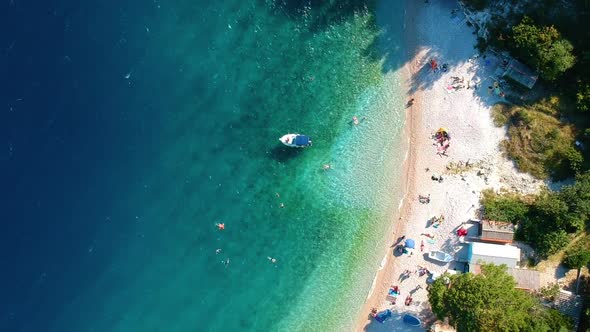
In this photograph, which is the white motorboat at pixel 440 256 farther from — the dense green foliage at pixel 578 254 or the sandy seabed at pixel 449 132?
the dense green foliage at pixel 578 254

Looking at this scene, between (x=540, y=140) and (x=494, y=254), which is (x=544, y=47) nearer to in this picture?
(x=540, y=140)

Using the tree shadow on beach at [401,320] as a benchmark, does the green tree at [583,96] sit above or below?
above

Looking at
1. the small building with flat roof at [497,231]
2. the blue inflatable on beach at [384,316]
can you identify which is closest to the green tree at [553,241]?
the small building with flat roof at [497,231]

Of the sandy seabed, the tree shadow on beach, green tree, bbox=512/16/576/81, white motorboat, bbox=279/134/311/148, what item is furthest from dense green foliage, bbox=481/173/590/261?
white motorboat, bbox=279/134/311/148

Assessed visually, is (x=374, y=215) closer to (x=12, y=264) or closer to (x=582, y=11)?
(x=582, y=11)

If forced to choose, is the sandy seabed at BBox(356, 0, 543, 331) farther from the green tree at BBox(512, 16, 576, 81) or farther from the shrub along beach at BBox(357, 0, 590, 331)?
the green tree at BBox(512, 16, 576, 81)

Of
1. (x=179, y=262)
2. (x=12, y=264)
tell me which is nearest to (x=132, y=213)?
(x=179, y=262)

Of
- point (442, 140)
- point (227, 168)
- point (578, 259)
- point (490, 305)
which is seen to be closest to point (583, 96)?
point (442, 140)
